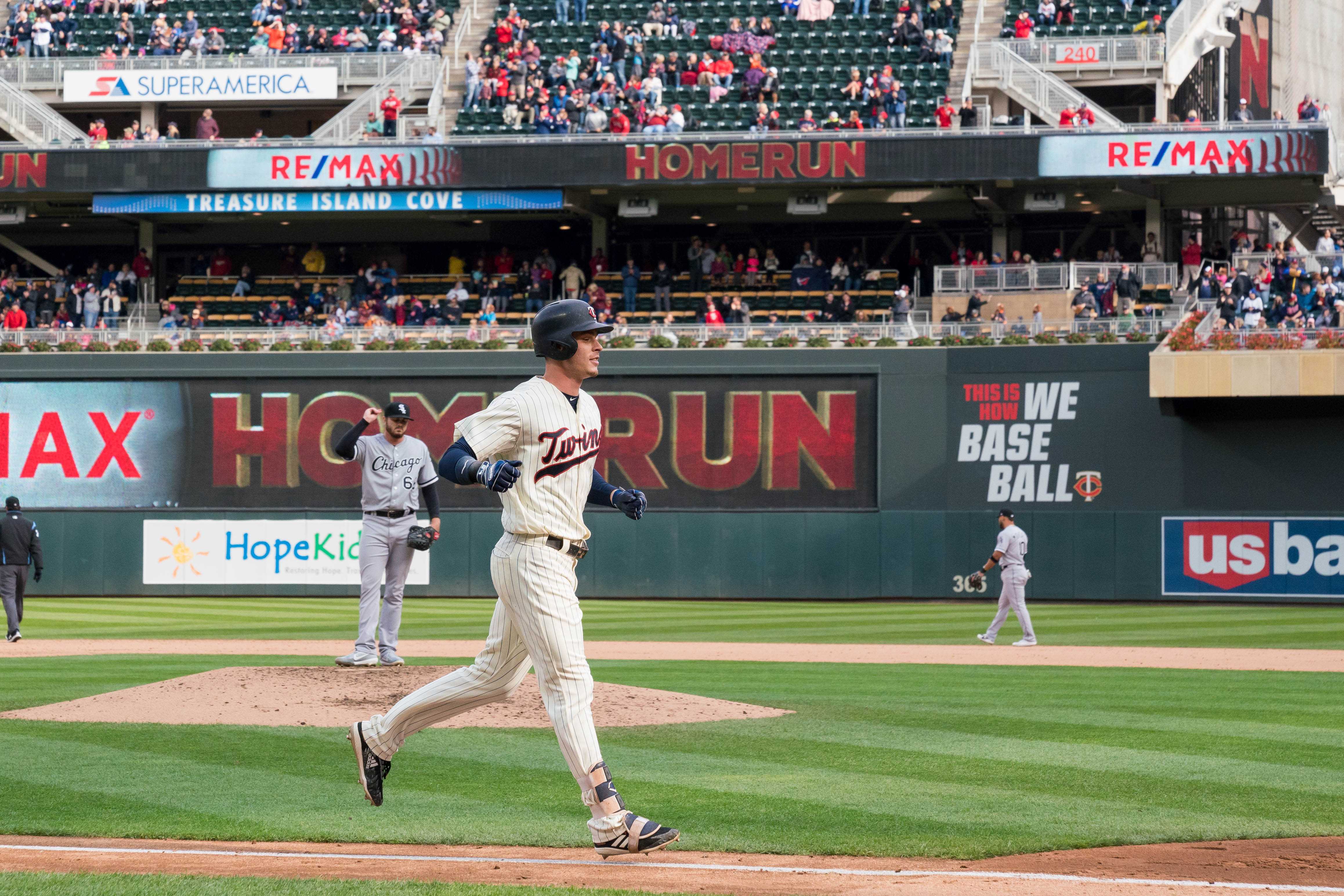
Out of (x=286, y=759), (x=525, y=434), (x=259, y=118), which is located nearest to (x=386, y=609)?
(x=286, y=759)

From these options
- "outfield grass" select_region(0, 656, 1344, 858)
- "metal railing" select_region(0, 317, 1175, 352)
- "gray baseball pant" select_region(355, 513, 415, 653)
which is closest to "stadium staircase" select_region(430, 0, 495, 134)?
"metal railing" select_region(0, 317, 1175, 352)

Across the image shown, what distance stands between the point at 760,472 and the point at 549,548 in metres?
22.1

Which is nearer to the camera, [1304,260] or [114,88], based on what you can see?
[1304,260]

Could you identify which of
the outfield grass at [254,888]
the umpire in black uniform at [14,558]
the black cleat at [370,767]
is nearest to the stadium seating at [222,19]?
the umpire in black uniform at [14,558]

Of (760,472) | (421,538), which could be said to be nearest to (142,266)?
(760,472)

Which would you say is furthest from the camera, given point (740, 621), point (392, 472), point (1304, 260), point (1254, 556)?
point (1304, 260)

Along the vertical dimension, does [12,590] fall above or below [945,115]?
below

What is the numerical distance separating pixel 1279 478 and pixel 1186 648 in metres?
9.86

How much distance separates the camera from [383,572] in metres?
12.2

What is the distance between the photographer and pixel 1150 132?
30.2 meters

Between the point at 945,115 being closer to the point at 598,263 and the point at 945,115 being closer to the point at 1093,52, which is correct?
the point at 1093,52

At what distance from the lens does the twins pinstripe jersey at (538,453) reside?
6.07 meters

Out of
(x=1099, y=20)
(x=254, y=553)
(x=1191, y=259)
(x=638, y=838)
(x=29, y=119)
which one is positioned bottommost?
(x=254, y=553)

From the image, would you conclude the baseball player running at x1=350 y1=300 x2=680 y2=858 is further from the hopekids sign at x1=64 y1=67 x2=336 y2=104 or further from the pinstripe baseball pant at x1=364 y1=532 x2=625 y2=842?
the hopekids sign at x1=64 y1=67 x2=336 y2=104
